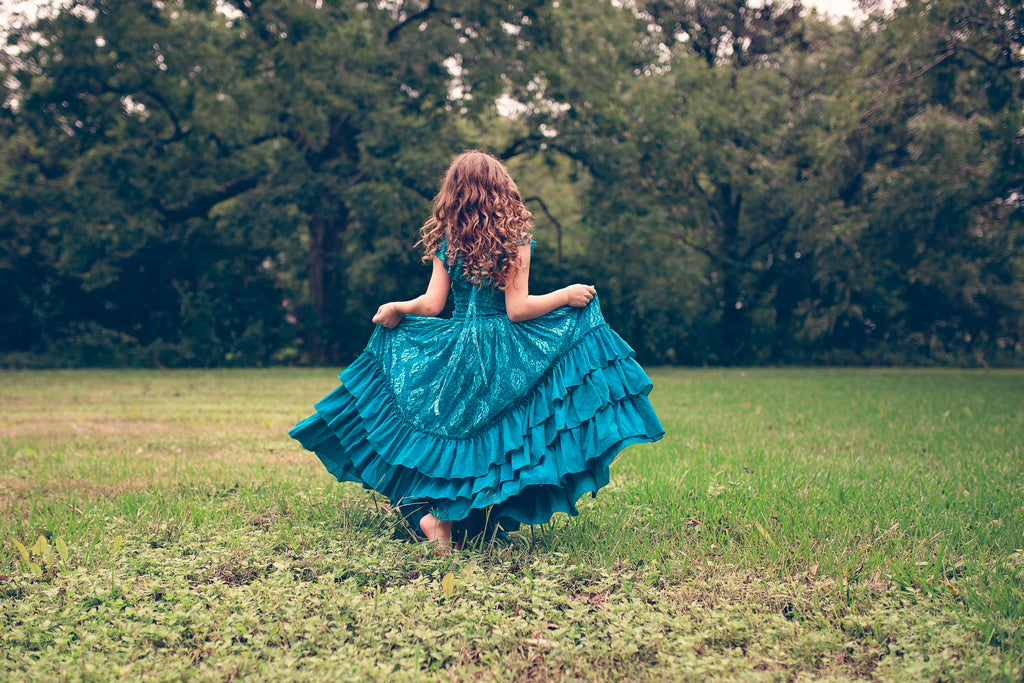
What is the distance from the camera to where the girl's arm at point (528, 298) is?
3582 mm

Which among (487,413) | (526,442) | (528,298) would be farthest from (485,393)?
(528,298)

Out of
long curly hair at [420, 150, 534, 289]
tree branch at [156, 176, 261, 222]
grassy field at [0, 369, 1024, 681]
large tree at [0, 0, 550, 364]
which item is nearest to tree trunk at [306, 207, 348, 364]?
large tree at [0, 0, 550, 364]

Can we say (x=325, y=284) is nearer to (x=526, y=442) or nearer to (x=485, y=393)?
(x=485, y=393)

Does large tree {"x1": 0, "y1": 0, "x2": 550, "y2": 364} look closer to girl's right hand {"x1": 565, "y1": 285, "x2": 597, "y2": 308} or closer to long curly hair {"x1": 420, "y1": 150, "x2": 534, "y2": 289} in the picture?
long curly hair {"x1": 420, "y1": 150, "x2": 534, "y2": 289}

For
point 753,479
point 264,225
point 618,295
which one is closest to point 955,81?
point 618,295

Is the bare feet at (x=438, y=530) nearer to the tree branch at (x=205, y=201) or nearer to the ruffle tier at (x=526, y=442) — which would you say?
the ruffle tier at (x=526, y=442)

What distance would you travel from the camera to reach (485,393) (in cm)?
360

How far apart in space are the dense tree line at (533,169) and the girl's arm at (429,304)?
12.6 metres

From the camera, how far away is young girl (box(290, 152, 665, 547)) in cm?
346

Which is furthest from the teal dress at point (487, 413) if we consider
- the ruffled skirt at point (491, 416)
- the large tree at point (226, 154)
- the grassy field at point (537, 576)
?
the large tree at point (226, 154)

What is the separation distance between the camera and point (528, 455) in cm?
345

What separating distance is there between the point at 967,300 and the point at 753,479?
20636mm

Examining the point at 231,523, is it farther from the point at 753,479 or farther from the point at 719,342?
the point at 719,342

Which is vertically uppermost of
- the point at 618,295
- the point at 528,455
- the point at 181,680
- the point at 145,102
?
the point at 145,102
